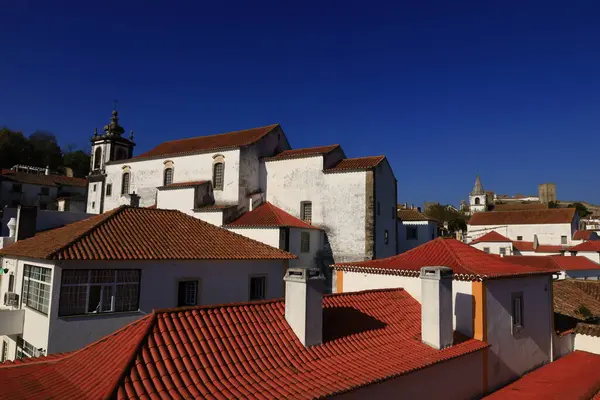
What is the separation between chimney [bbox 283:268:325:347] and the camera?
7.19 m

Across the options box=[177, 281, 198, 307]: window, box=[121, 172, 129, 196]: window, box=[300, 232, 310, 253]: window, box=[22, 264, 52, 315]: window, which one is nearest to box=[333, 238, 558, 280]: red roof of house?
box=[177, 281, 198, 307]: window

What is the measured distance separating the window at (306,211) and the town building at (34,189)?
3234cm

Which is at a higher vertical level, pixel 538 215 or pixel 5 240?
pixel 538 215

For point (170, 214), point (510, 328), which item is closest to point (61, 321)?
point (170, 214)

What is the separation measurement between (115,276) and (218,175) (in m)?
15.6

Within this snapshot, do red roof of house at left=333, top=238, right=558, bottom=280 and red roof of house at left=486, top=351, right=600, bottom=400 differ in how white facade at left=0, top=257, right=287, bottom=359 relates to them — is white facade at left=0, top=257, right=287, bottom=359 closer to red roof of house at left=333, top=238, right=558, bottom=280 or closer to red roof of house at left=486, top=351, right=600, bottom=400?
red roof of house at left=333, top=238, right=558, bottom=280

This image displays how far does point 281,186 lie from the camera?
26.2m

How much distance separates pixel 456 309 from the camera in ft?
31.9

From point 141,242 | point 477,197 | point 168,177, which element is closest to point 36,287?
point 141,242

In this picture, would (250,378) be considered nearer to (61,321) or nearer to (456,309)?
(456,309)

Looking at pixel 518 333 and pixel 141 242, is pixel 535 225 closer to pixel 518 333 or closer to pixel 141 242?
pixel 518 333

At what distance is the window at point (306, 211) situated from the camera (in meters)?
25.2

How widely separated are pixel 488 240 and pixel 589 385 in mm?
39467

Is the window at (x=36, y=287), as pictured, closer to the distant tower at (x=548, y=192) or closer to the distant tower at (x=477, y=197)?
the distant tower at (x=477, y=197)
